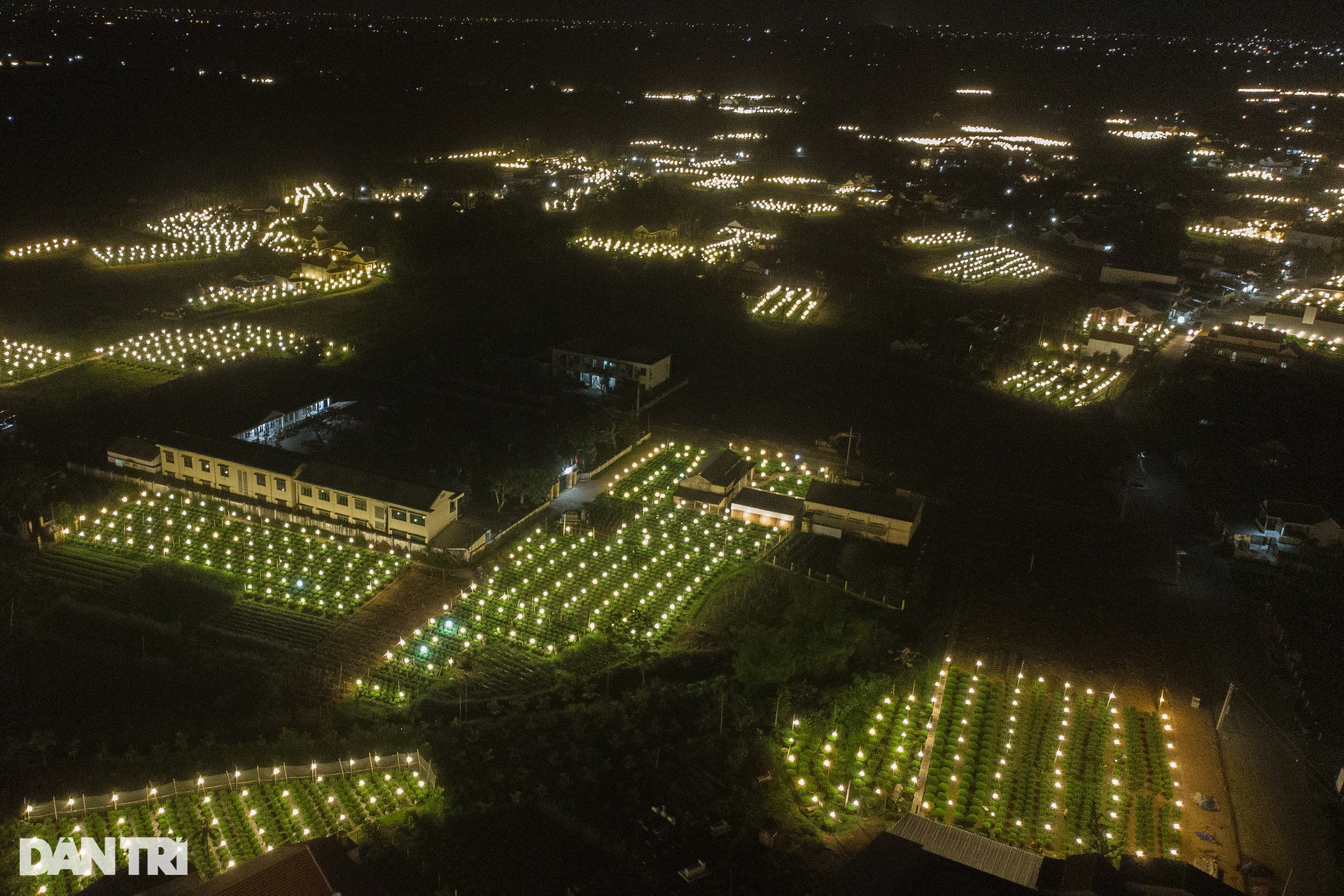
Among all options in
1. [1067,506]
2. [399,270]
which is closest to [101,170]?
[399,270]

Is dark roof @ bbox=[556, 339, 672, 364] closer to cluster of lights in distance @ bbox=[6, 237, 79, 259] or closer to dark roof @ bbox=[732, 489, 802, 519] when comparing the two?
dark roof @ bbox=[732, 489, 802, 519]

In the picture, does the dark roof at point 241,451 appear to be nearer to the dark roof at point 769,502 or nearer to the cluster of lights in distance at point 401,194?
the dark roof at point 769,502

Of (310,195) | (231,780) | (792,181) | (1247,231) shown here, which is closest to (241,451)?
(231,780)

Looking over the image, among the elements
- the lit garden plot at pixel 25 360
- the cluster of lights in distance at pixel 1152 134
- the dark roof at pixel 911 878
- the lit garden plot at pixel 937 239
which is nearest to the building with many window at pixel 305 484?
the lit garden plot at pixel 25 360

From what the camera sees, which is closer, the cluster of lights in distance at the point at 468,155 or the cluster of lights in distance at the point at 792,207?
the cluster of lights in distance at the point at 792,207

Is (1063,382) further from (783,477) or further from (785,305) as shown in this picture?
(783,477)

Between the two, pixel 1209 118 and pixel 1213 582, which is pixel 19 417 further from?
pixel 1209 118

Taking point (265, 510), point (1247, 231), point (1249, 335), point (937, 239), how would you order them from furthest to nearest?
point (1247, 231)
point (937, 239)
point (1249, 335)
point (265, 510)
